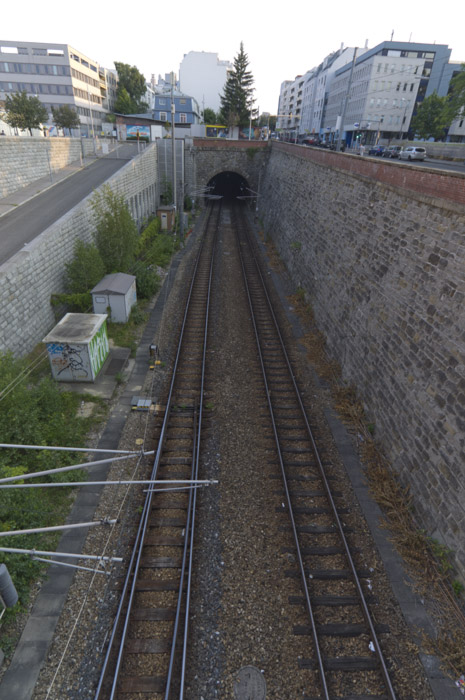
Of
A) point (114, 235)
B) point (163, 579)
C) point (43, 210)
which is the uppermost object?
point (43, 210)

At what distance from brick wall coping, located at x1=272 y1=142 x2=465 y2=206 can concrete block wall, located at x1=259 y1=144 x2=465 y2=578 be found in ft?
0.11

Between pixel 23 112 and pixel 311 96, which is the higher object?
pixel 311 96

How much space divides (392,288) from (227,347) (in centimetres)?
744

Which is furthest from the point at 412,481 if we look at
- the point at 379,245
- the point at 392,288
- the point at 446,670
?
the point at 379,245

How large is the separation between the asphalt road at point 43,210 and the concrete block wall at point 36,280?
1212mm

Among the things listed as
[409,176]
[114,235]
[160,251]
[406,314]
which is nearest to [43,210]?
[114,235]

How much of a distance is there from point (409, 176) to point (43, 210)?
18790mm

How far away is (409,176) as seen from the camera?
11.4 meters

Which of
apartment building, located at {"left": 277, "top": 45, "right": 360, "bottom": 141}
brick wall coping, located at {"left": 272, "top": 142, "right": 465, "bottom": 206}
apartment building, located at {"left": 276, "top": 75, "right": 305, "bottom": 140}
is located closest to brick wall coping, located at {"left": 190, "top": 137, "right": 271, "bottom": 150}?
brick wall coping, located at {"left": 272, "top": 142, "right": 465, "bottom": 206}

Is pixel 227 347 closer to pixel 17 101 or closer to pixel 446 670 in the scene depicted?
pixel 446 670

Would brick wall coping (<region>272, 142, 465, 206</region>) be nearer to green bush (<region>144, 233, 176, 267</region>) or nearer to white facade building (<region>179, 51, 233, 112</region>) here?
green bush (<region>144, 233, 176, 267</region>)

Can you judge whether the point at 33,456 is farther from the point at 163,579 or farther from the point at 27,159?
the point at 27,159

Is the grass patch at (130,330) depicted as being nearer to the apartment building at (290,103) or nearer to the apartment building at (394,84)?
the apartment building at (394,84)

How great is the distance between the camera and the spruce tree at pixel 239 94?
71.5 m
